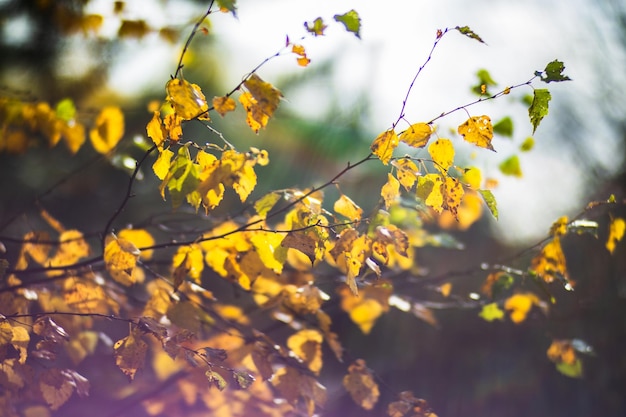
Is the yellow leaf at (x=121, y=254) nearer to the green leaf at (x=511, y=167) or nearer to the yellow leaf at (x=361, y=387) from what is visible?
the yellow leaf at (x=361, y=387)

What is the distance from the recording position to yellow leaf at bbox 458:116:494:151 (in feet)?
3.17

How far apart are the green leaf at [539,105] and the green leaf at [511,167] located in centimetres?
72

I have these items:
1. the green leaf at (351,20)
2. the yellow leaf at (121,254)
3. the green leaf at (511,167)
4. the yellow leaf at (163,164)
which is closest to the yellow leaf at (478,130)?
the green leaf at (351,20)

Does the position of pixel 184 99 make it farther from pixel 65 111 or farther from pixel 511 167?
pixel 511 167

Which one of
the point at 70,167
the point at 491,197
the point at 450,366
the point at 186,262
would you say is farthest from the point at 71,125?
the point at 450,366

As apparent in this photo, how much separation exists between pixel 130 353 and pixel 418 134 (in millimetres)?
588

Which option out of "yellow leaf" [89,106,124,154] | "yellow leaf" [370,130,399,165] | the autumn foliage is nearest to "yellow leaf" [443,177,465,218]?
the autumn foliage

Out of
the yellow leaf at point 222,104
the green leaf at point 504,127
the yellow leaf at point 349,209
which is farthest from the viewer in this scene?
the green leaf at point 504,127

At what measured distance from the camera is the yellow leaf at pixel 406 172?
1024 millimetres

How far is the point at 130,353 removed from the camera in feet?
3.51

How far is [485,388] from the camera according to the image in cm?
289

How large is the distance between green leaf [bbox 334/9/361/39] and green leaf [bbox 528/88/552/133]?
0.27m

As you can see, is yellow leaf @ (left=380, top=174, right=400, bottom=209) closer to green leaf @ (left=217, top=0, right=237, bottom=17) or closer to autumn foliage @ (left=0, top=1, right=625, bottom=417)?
autumn foliage @ (left=0, top=1, right=625, bottom=417)

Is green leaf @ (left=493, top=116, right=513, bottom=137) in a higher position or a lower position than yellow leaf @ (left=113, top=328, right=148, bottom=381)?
higher
